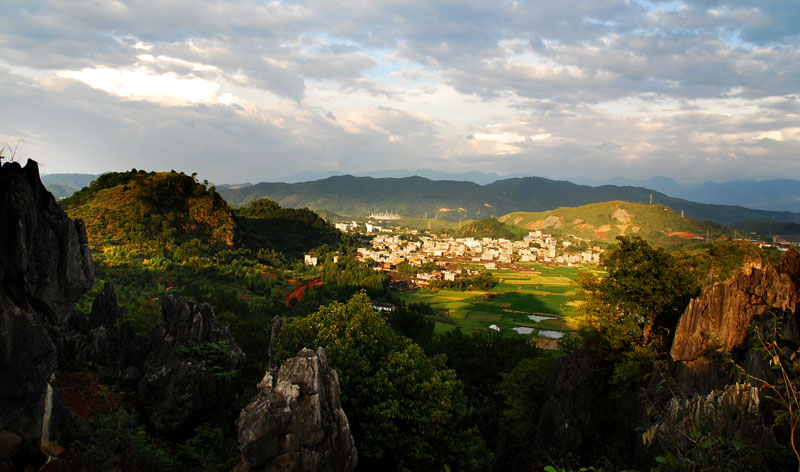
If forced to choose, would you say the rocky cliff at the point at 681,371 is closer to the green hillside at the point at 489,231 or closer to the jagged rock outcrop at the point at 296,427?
the jagged rock outcrop at the point at 296,427

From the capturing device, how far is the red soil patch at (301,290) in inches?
1913

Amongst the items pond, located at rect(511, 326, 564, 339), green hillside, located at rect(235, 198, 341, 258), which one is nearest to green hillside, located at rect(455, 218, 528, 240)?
green hillside, located at rect(235, 198, 341, 258)

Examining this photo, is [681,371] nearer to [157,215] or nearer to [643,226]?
[157,215]

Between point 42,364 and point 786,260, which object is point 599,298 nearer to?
point 786,260

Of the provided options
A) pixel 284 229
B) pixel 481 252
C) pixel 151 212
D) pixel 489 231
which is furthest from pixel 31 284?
pixel 489 231

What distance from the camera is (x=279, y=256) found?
6738 centimetres

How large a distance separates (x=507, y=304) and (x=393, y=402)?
60.7 metres

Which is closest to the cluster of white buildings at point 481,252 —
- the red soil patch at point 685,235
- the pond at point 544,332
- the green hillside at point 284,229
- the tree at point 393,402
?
the green hillside at point 284,229

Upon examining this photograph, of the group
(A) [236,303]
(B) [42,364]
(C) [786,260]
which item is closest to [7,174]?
(B) [42,364]

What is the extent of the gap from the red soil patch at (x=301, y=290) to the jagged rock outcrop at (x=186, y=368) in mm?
29331

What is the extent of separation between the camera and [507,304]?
228 feet

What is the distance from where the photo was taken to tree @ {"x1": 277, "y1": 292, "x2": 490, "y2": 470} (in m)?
11.4

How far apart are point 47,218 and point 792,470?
38.1 feet

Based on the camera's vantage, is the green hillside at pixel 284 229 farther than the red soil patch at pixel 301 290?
Yes
